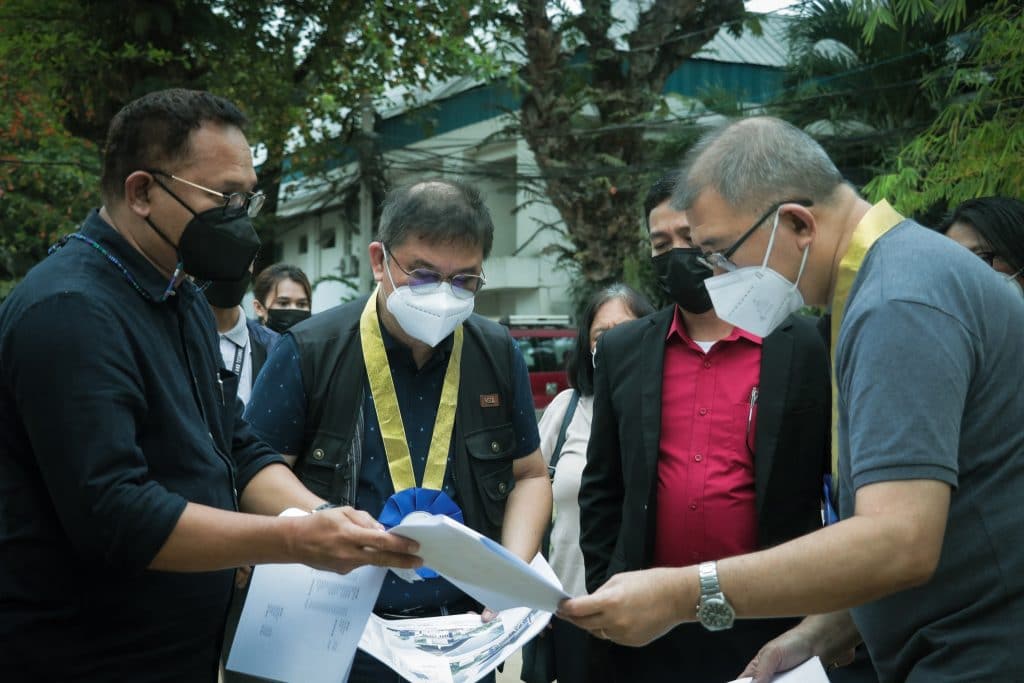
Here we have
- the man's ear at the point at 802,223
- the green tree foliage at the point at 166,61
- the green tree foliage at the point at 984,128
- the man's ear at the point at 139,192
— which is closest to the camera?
the man's ear at the point at 802,223

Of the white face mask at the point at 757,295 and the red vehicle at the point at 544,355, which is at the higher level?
the white face mask at the point at 757,295

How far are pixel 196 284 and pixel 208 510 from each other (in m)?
0.70

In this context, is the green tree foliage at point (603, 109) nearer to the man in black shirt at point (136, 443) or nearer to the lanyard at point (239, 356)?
the lanyard at point (239, 356)

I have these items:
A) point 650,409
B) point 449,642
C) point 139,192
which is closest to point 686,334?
point 650,409

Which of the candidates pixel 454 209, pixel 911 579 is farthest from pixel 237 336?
pixel 911 579

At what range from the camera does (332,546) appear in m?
2.22

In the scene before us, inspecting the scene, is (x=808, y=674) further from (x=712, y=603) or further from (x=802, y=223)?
(x=802, y=223)

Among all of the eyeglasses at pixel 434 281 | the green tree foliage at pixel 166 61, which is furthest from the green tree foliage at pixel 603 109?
the eyeglasses at pixel 434 281

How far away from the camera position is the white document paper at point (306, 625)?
8.07 ft

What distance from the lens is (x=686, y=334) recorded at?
3.38 meters

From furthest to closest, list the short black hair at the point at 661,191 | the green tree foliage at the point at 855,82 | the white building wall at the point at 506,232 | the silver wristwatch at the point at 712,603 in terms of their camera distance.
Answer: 1. the white building wall at the point at 506,232
2. the green tree foliage at the point at 855,82
3. the short black hair at the point at 661,191
4. the silver wristwatch at the point at 712,603

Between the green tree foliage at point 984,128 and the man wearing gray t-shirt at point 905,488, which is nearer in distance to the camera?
the man wearing gray t-shirt at point 905,488

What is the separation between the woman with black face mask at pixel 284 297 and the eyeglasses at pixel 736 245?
4.25m

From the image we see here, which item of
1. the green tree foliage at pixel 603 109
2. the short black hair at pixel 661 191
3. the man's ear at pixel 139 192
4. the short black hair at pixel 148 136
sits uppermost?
the short black hair at pixel 148 136
